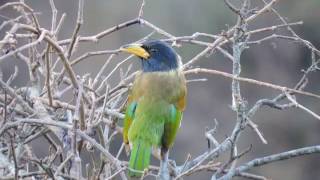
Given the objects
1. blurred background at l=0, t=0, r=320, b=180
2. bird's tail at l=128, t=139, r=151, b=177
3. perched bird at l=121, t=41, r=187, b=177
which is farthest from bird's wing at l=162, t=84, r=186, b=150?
blurred background at l=0, t=0, r=320, b=180

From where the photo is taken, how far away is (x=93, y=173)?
3098 millimetres

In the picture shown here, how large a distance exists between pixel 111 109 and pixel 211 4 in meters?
11.6

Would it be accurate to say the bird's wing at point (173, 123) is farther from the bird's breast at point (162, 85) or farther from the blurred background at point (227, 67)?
the blurred background at point (227, 67)

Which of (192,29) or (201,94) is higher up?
(192,29)

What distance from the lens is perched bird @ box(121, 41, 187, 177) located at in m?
3.78

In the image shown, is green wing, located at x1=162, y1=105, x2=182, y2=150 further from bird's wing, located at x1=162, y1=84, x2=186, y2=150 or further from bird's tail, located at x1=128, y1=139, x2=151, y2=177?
bird's tail, located at x1=128, y1=139, x2=151, y2=177

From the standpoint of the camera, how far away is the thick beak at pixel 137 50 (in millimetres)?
3750

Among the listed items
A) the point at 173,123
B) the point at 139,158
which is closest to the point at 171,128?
the point at 173,123

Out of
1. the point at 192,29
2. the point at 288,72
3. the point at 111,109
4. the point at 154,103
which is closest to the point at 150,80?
the point at 154,103

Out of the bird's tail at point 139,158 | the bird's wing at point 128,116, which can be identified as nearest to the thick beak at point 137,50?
the bird's wing at point 128,116

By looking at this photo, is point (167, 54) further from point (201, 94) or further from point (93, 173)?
point (201, 94)

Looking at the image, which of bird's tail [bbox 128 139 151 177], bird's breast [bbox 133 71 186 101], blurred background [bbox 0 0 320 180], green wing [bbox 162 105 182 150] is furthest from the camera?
blurred background [bbox 0 0 320 180]

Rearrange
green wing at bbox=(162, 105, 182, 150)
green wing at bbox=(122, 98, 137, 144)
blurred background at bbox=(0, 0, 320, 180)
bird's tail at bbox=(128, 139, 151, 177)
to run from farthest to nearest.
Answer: blurred background at bbox=(0, 0, 320, 180), green wing at bbox=(162, 105, 182, 150), green wing at bbox=(122, 98, 137, 144), bird's tail at bbox=(128, 139, 151, 177)

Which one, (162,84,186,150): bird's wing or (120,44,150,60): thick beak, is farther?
(162,84,186,150): bird's wing
